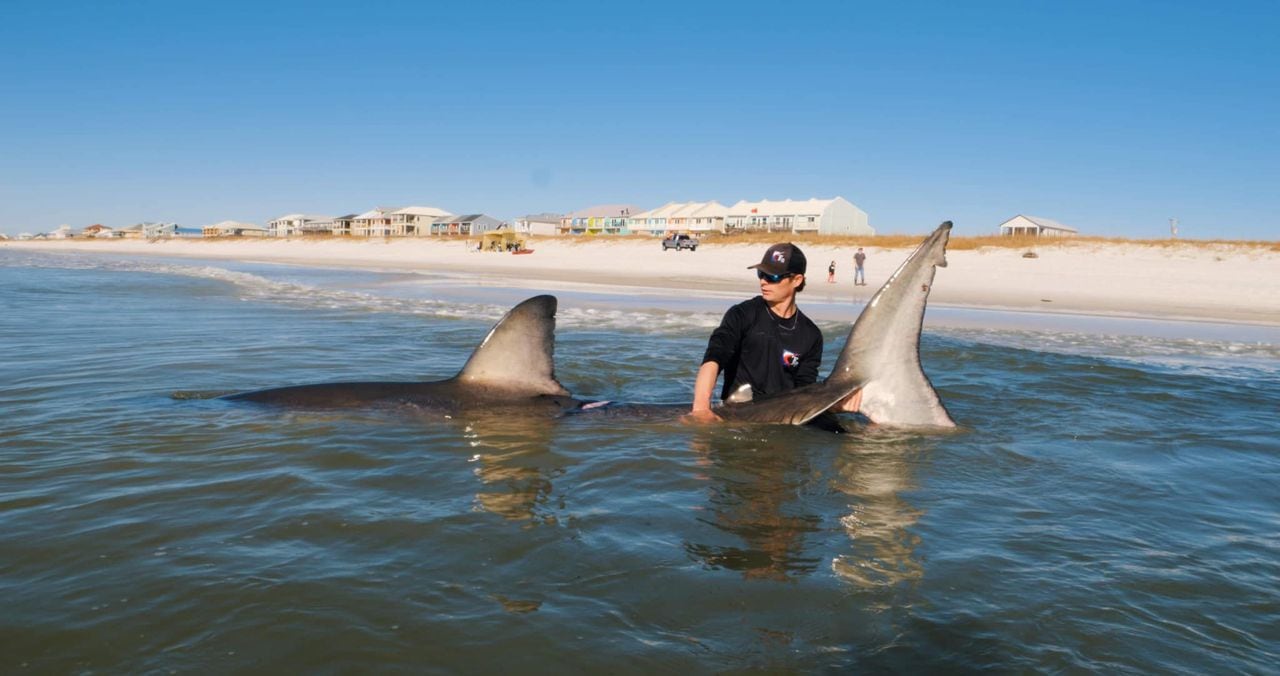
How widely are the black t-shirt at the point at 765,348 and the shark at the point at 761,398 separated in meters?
0.19

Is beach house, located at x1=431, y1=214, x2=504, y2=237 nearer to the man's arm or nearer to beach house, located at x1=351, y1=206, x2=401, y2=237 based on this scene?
beach house, located at x1=351, y1=206, x2=401, y2=237

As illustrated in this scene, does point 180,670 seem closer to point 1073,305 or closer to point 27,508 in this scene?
point 27,508

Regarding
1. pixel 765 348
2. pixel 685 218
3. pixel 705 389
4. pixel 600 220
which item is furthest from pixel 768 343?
pixel 600 220

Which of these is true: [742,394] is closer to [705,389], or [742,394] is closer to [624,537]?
[705,389]

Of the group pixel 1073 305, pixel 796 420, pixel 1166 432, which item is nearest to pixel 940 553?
pixel 796 420

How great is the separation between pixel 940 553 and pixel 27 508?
14.5 ft

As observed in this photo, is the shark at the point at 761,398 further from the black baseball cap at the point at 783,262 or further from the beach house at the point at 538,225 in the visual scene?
the beach house at the point at 538,225

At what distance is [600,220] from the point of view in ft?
370

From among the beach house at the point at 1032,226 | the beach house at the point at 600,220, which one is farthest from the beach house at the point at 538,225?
the beach house at the point at 1032,226

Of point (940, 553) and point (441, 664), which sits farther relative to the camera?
point (940, 553)

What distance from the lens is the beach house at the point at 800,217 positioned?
288 feet

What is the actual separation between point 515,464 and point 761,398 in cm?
189

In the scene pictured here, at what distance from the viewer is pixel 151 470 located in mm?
4840

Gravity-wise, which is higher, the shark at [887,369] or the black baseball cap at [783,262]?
the black baseball cap at [783,262]
